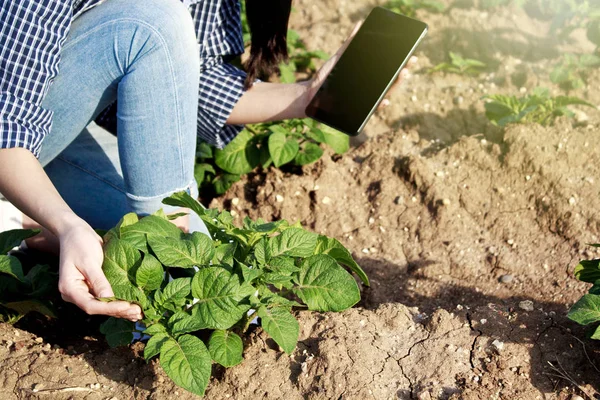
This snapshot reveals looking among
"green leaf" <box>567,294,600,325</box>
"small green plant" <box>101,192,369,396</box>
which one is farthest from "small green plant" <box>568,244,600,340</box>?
"small green plant" <box>101,192,369,396</box>

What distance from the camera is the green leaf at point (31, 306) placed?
186 centimetres

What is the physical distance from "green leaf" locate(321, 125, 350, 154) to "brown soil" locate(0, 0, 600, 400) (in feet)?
0.24

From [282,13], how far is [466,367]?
119 centimetres

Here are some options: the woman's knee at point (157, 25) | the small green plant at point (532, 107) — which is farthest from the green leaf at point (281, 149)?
the small green plant at point (532, 107)

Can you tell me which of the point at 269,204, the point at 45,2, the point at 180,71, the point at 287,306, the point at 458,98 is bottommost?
the point at 269,204

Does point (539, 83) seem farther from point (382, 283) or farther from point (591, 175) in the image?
point (382, 283)

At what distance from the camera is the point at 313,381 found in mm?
1789

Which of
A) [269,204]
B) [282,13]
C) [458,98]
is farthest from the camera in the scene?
[458,98]

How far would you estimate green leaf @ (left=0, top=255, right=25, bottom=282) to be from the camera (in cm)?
183

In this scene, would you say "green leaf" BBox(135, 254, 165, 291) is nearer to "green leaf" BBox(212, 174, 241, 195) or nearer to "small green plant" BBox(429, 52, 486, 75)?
"green leaf" BBox(212, 174, 241, 195)

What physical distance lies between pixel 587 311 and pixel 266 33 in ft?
4.16

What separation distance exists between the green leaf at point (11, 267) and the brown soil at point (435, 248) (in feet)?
0.62

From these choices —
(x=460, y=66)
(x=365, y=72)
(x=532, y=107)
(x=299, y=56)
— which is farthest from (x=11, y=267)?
(x=460, y=66)

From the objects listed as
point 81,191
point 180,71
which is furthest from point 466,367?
point 81,191
